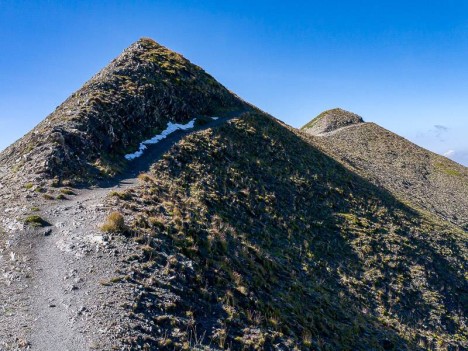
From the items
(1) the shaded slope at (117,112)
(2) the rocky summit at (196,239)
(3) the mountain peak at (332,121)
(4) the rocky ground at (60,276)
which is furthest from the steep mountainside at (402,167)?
(4) the rocky ground at (60,276)

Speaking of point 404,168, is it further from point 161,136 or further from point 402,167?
point 161,136

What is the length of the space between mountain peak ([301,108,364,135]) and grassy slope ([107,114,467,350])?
59.9 m

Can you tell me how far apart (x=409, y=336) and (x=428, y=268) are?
461 inches

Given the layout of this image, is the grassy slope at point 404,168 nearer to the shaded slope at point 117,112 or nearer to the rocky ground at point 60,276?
the shaded slope at point 117,112

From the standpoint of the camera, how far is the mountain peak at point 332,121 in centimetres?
10638

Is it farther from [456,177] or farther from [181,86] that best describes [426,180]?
[181,86]

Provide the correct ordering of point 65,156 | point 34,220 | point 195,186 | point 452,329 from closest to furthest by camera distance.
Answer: point 34,220 < point 452,329 < point 65,156 < point 195,186

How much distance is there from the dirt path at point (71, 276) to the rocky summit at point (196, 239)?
7 cm

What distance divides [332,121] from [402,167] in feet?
116

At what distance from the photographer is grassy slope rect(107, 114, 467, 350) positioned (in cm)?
1620

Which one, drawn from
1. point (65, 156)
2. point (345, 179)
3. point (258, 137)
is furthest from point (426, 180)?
point (65, 156)

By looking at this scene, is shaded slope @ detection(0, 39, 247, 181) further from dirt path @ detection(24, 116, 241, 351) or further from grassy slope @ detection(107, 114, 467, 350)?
dirt path @ detection(24, 116, 241, 351)

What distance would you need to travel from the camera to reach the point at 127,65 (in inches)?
1918

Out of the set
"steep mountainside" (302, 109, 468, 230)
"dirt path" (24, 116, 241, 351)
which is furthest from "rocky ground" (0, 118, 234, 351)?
"steep mountainside" (302, 109, 468, 230)
